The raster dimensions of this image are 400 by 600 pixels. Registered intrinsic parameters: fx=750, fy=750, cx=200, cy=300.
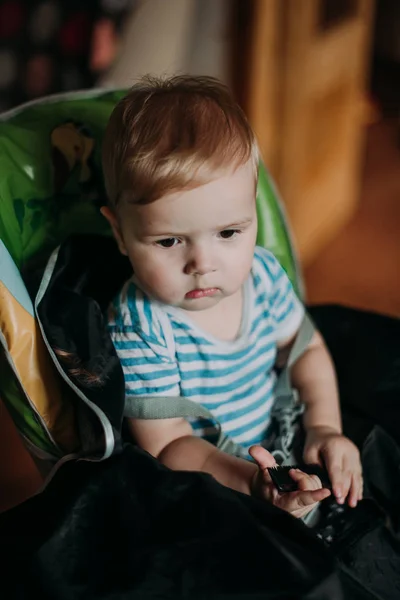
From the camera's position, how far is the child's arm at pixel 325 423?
0.94 meters

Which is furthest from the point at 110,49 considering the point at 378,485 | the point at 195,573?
the point at 195,573

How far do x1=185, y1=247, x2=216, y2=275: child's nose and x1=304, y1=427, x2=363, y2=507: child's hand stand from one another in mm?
283

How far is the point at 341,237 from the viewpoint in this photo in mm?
2688

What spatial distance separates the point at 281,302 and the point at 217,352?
147mm

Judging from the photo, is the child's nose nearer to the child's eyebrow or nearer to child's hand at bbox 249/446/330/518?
the child's eyebrow

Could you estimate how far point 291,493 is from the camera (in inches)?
33.1

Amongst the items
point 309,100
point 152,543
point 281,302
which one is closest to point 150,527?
point 152,543

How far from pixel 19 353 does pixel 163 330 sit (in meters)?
0.19

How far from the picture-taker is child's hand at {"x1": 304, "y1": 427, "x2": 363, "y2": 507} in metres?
0.93

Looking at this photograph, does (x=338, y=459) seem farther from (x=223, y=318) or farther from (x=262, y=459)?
(x=223, y=318)

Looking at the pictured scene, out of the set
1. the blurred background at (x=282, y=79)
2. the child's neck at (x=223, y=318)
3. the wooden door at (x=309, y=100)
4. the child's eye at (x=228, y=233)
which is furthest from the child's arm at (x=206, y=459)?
the wooden door at (x=309, y=100)

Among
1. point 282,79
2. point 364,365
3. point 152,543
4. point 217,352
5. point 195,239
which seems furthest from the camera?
point 282,79

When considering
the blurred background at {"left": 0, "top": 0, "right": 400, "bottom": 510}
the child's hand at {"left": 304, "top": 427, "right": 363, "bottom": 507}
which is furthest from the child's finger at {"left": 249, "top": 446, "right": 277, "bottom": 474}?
the blurred background at {"left": 0, "top": 0, "right": 400, "bottom": 510}

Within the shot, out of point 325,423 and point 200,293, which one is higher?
point 200,293
